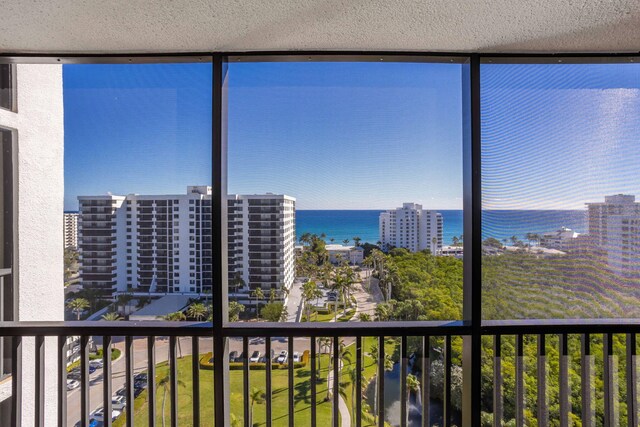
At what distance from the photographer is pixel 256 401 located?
173 centimetres

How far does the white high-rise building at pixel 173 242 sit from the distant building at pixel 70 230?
0.12 feet

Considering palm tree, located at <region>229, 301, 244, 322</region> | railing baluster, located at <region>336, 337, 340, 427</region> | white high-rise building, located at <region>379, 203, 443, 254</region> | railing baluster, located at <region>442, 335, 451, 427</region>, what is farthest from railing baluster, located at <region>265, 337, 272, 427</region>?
railing baluster, located at <region>442, 335, 451, 427</region>

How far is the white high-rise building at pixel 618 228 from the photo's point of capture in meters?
1.71

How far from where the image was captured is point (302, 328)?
5.24ft

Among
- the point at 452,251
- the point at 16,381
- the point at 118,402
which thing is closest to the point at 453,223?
the point at 452,251

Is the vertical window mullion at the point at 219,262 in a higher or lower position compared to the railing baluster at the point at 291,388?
higher

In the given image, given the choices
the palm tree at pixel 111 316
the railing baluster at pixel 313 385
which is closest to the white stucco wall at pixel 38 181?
the palm tree at pixel 111 316

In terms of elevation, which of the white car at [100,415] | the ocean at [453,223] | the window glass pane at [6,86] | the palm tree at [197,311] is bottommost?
the white car at [100,415]

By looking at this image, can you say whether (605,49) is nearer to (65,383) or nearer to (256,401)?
(256,401)

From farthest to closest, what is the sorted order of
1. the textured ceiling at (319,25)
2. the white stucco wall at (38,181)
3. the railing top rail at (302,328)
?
the white stucco wall at (38,181), the railing top rail at (302,328), the textured ceiling at (319,25)

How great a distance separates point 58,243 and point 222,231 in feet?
3.28

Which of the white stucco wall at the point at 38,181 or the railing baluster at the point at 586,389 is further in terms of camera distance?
the white stucco wall at the point at 38,181

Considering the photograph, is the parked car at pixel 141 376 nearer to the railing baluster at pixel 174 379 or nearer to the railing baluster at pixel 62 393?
the railing baluster at pixel 174 379

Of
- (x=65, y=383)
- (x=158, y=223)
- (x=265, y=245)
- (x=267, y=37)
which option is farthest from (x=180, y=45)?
(x=65, y=383)
